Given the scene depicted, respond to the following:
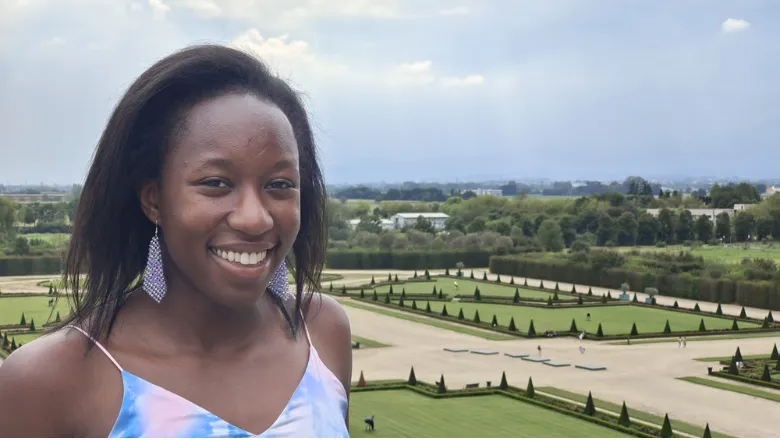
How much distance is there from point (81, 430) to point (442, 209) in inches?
4795

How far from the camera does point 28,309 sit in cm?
4081

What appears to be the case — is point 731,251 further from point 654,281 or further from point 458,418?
point 458,418

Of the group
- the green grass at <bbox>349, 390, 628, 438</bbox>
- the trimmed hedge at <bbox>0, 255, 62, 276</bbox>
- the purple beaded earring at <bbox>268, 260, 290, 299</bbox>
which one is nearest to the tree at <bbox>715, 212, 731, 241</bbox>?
the trimmed hedge at <bbox>0, 255, 62, 276</bbox>

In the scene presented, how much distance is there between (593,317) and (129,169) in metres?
38.5

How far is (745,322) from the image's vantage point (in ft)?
125

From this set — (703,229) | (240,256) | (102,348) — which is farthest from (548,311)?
(703,229)

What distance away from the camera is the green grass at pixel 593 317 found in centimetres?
3656

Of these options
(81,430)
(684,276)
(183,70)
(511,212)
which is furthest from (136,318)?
(511,212)

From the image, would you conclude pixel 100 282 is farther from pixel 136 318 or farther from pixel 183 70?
pixel 183 70

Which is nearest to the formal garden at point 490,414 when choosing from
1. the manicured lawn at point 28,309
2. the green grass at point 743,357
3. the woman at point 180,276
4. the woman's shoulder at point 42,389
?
the green grass at point 743,357

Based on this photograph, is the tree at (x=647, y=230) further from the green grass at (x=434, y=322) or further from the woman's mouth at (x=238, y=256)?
the woman's mouth at (x=238, y=256)

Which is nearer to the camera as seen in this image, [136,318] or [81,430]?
[81,430]

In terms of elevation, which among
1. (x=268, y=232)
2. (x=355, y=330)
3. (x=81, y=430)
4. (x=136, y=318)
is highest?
(x=268, y=232)

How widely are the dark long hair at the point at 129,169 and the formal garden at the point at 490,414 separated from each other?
15.8 m
